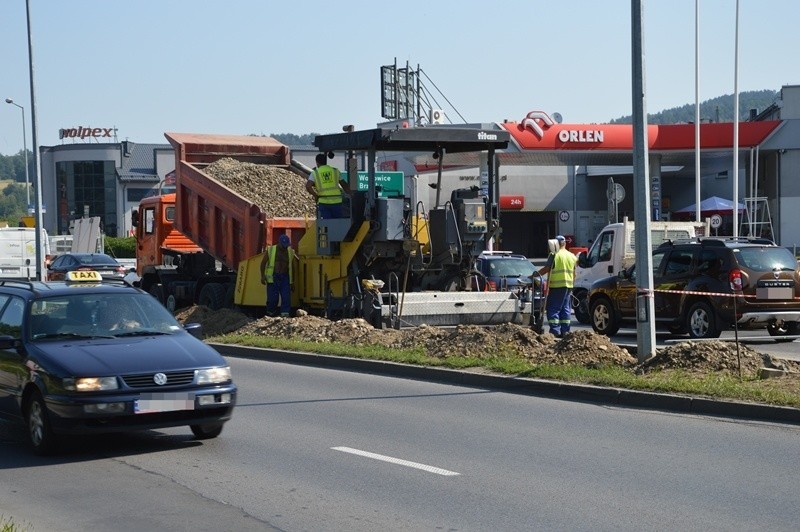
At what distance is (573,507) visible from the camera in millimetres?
7668

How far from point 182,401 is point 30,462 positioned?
54.4 inches

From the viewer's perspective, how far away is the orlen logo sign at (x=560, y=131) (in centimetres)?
4638

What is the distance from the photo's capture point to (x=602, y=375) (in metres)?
13.4

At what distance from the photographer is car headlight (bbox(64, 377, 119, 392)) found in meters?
9.30

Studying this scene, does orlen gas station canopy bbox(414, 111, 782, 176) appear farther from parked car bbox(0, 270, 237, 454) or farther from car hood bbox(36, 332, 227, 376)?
car hood bbox(36, 332, 227, 376)

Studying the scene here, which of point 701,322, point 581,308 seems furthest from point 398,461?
point 581,308

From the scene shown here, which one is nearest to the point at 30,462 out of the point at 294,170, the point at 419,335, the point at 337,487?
the point at 337,487

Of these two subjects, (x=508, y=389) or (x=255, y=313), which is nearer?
(x=508, y=389)

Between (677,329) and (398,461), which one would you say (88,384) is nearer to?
(398,461)

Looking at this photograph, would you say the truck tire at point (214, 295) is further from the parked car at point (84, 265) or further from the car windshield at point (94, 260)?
the car windshield at point (94, 260)

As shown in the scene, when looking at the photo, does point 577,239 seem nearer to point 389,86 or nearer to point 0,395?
point 389,86

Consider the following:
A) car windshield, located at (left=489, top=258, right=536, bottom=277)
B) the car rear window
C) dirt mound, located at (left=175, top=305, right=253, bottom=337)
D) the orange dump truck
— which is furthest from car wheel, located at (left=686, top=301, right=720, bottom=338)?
the car rear window

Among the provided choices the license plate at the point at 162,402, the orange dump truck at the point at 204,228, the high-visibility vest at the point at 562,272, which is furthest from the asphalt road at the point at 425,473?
the orange dump truck at the point at 204,228

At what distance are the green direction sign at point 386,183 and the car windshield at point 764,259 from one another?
579cm
